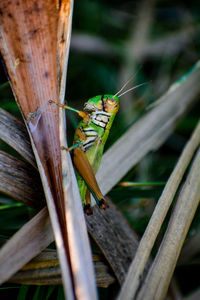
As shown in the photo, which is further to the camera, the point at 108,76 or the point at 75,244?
the point at 108,76

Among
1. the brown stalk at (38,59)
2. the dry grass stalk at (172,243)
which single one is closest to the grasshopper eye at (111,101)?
the brown stalk at (38,59)

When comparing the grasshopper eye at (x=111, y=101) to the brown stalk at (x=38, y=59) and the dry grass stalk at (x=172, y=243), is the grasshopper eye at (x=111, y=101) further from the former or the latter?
the dry grass stalk at (x=172, y=243)

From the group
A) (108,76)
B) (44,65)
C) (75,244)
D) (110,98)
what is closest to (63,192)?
(75,244)

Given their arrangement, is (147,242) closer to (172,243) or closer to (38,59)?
(172,243)

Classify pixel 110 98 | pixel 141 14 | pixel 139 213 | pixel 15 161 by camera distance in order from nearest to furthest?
pixel 15 161 → pixel 110 98 → pixel 139 213 → pixel 141 14

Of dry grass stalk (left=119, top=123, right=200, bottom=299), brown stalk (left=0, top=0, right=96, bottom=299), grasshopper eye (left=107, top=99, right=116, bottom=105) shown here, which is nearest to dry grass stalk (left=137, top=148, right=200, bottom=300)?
dry grass stalk (left=119, top=123, right=200, bottom=299)

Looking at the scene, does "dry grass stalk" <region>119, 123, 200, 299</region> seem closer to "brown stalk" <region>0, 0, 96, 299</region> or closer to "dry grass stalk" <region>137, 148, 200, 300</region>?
"dry grass stalk" <region>137, 148, 200, 300</region>

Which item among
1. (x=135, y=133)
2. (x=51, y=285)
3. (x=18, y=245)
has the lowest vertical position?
(x=51, y=285)

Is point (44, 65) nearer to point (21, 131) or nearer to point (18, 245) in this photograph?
point (21, 131)
